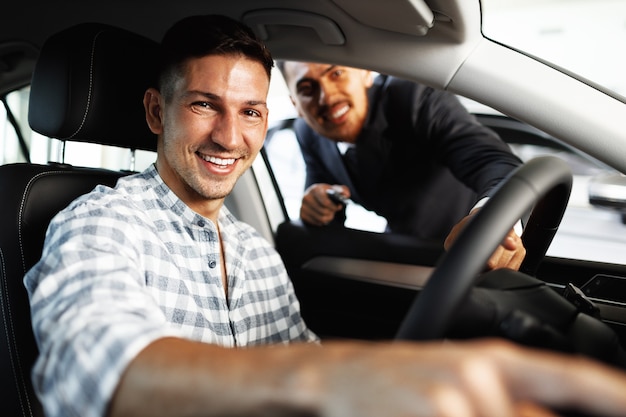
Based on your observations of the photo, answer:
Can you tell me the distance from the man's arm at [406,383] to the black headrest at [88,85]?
105 centimetres

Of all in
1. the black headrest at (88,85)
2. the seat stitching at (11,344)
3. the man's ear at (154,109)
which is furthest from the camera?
the man's ear at (154,109)

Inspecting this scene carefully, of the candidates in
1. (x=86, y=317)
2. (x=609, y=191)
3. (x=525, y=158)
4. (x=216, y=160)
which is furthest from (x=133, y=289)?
(x=525, y=158)

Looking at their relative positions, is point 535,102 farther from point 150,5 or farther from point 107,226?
point 150,5

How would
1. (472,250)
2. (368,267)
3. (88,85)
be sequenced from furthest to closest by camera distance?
(368,267) → (88,85) → (472,250)

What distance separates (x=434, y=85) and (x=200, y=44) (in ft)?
1.97

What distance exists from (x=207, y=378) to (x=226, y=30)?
3.70ft

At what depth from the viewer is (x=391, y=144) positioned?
8.07ft

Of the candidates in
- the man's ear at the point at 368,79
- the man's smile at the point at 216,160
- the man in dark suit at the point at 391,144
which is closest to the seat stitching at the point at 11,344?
the man's smile at the point at 216,160

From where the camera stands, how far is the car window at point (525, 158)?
2500mm

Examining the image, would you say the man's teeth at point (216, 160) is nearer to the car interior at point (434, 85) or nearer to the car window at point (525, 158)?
the car interior at point (434, 85)

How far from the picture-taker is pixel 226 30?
152cm

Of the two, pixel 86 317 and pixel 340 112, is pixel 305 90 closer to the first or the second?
pixel 340 112

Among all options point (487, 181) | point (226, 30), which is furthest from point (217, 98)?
point (487, 181)

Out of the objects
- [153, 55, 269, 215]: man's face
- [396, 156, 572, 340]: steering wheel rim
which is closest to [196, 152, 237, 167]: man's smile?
[153, 55, 269, 215]: man's face
